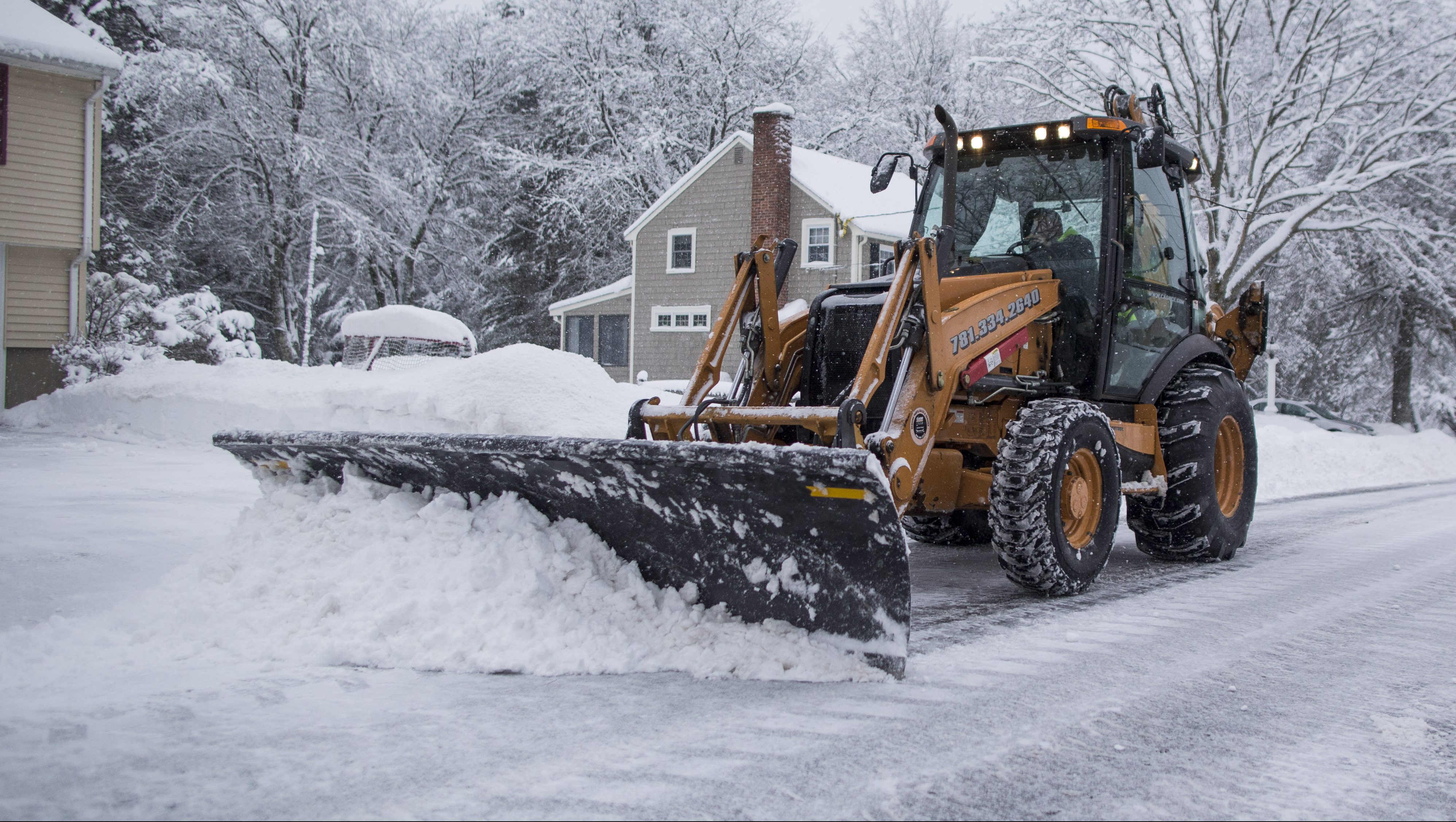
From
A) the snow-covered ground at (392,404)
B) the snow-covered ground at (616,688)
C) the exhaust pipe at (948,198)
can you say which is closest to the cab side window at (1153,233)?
the exhaust pipe at (948,198)

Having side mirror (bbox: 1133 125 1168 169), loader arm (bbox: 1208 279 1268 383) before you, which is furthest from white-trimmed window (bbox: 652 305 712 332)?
side mirror (bbox: 1133 125 1168 169)

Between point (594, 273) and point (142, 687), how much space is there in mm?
30397

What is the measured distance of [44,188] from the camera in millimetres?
15867

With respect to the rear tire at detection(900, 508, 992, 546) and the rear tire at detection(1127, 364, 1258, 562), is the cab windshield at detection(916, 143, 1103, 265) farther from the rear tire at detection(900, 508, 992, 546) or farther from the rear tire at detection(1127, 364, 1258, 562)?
the rear tire at detection(900, 508, 992, 546)

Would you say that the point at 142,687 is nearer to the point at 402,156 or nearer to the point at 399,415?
the point at 399,415

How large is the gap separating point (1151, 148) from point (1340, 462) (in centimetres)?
1191

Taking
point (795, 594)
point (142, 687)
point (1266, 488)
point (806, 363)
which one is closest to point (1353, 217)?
point (1266, 488)

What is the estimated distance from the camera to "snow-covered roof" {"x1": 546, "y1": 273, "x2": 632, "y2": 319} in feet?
91.0

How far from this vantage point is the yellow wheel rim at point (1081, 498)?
5.45m

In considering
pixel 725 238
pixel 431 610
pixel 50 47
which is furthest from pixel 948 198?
pixel 725 238

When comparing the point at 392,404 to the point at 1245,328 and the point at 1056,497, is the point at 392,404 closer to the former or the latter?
the point at 1245,328

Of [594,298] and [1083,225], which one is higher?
[594,298]

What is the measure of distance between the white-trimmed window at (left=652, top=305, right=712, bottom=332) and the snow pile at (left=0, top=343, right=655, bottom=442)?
1116cm

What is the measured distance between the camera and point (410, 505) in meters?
4.72
